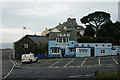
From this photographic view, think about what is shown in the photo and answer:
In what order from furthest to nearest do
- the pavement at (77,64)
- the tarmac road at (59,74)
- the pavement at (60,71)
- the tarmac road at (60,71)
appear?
the pavement at (77,64), the tarmac road at (59,74), the tarmac road at (60,71), the pavement at (60,71)

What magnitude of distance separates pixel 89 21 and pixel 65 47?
41622mm

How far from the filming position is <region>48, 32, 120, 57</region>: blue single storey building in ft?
142

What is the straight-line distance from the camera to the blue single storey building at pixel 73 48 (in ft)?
142

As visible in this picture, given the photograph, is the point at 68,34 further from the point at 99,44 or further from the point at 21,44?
the point at 21,44

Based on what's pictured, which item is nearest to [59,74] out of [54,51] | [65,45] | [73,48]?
[73,48]

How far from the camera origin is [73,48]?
4466cm

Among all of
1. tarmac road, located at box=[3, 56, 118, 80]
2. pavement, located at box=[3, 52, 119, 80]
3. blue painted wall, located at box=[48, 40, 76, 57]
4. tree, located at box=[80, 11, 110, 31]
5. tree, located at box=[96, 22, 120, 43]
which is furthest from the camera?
tree, located at box=[80, 11, 110, 31]

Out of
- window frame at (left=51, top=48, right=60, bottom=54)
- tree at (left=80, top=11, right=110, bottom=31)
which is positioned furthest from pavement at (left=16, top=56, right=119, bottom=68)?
tree at (left=80, top=11, right=110, bottom=31)

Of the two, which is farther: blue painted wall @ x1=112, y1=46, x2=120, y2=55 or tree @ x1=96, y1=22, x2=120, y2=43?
tree @ x1=96, y1=22, x2=120, y2=43

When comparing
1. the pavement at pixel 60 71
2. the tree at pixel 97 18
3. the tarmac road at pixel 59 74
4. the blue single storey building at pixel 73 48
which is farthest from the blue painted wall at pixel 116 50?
the tree at pixel 97 18

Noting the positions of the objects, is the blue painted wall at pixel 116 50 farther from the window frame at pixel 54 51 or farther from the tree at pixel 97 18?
the tree at pixel 97 18

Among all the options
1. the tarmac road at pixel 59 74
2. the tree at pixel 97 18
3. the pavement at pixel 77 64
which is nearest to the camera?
the tarmac road at pixel 59 74

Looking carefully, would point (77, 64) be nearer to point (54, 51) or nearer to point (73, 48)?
point (73, 48)

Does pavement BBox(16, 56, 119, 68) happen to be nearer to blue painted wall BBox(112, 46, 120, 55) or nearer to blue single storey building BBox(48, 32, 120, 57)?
blue single storey building BBox(48, 32, 120, 57)
